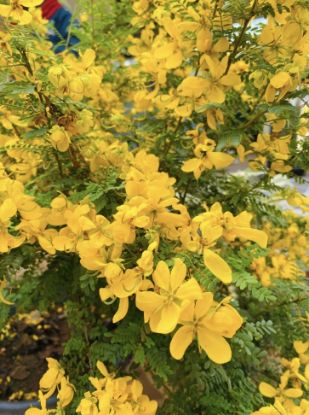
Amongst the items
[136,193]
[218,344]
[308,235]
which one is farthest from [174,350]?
[308,235]

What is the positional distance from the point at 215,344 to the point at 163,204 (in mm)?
171

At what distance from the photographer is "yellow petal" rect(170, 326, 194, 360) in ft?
1.40

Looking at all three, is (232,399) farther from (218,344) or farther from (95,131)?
(95,131)

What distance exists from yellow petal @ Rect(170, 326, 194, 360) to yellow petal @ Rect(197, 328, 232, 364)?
0.01 metres

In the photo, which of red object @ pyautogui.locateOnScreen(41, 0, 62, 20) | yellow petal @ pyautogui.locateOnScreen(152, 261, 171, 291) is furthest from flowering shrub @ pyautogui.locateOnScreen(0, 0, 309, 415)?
red object @ pyautogui.locateOnScreen(41, 0, 62, 20)

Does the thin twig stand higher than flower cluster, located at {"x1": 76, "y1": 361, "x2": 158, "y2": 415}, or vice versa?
the thin twig

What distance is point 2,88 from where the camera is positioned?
55cm

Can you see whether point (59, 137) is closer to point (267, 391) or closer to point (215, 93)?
point (215, 93)

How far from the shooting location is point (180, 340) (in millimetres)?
431

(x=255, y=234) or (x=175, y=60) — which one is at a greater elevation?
(x=175, y=60)

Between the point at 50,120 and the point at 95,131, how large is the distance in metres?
0.22

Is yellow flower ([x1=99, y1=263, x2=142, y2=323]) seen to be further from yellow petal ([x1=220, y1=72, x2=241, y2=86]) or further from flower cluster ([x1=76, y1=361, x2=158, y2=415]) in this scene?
yellow petal ([x1=220, y1=72, x2=241, y2=86])

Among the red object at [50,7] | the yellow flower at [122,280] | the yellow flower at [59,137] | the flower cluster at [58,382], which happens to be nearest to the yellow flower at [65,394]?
the flower cluster at [58,382]

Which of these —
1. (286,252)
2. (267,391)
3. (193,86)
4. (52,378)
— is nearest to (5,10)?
(193,86)
